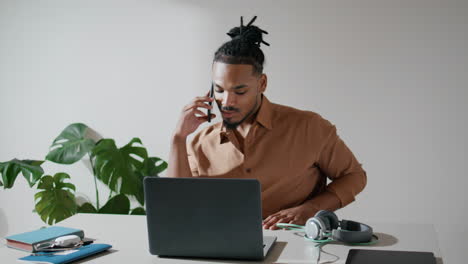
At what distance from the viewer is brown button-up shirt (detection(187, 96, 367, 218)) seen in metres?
2.26

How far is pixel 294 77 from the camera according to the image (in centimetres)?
351

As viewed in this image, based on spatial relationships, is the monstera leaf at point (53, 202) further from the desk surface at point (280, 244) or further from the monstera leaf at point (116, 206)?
the desk surface at point (280, 244)

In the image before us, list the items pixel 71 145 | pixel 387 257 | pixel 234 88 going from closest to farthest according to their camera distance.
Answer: pixel 387 257 → pixel 234 88 → pixel 71 145

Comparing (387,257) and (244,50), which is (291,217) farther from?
(244,50)

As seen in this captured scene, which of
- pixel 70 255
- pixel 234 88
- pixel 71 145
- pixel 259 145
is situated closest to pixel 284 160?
pixel 259 145

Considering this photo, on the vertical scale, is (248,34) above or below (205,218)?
above

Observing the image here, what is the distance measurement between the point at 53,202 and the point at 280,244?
2316 millimetres

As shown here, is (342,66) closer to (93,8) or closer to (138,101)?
(138,101)

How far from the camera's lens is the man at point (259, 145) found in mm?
2168

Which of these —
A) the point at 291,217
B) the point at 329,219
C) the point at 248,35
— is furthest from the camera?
the point at 248,35

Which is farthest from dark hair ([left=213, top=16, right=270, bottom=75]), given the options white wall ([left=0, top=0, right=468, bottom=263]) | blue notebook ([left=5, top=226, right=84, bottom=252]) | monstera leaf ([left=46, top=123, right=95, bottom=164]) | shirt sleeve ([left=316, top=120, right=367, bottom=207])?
monstera leaf ([left=46, top=123, right=95, bottom=164])

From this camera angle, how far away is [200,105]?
2.21m

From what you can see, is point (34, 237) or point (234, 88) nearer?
point (34, 237)

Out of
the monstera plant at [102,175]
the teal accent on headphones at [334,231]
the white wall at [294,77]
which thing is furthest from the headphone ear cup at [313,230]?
the monstera plant at [102,175]
